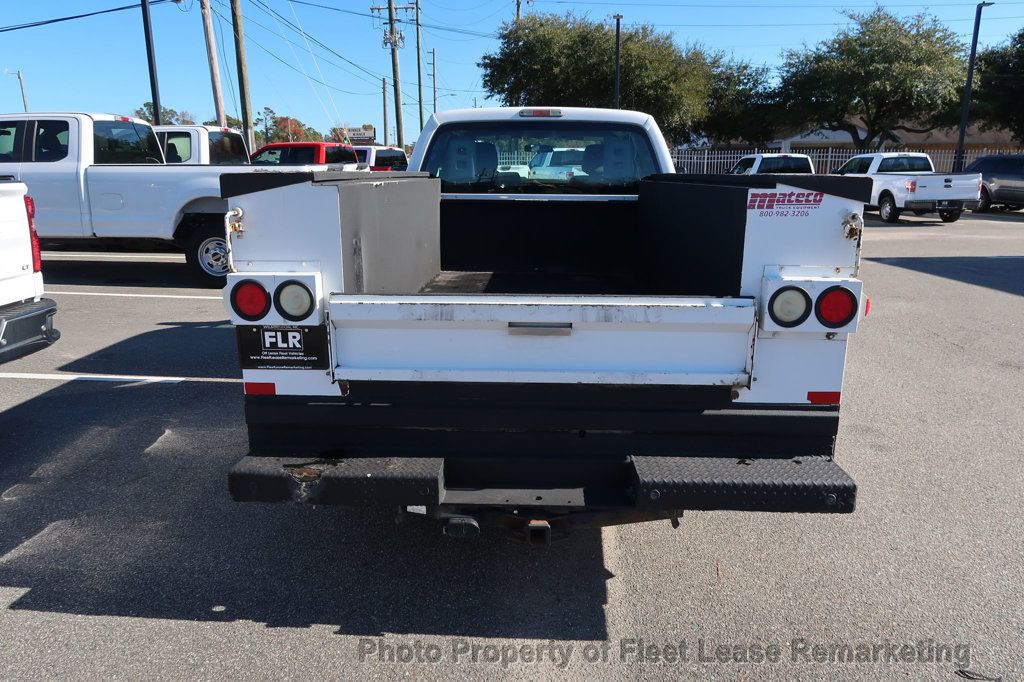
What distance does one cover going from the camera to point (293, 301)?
275 cm

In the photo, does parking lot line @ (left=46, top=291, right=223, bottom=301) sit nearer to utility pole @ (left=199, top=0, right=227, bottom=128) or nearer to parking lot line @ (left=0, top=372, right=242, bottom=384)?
parking lot line @ (left=0, top=372, right=242, bottom=384)

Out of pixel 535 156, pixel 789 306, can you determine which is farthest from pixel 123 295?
pixel 789 306

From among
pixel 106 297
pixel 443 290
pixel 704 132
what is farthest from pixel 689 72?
pixel 443 290

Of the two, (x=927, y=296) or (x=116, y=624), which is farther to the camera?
(x=927, y=296)

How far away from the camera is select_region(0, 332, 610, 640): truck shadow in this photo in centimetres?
311

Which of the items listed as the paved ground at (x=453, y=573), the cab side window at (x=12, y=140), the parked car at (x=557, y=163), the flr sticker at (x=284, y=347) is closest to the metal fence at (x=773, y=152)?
the cab side window at (x=12, y=140)

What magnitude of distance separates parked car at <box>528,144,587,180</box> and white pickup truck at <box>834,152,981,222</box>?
55.9 ft

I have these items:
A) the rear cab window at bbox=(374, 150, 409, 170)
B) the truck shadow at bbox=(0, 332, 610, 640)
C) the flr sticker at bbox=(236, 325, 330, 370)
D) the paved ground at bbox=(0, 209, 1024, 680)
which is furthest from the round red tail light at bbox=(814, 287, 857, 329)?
the rear cab window at bbox=(374, 150, 409, 170)

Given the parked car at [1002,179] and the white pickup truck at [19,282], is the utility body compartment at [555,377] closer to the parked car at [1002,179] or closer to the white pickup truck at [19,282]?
the white pickup truck at [19,282]

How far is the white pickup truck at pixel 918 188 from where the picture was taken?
20094 millimetres

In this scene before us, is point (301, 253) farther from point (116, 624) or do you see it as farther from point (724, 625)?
point (724, 625)

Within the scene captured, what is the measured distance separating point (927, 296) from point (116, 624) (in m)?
10.7

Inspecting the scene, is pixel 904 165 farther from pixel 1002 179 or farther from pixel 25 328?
pixel 25 328

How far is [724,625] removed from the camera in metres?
3.07
